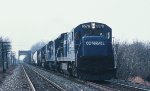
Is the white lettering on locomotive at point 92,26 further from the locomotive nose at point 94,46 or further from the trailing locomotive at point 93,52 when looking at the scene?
the locomotive nose at point 94,46

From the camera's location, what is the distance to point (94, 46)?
77.6 ft

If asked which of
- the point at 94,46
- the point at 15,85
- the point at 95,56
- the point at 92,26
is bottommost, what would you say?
the point at 15,85

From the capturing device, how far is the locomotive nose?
23594mm

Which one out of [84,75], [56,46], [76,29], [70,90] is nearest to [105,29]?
[76,29]

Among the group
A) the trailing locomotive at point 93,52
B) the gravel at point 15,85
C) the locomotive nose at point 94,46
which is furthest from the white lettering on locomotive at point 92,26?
the gravel at point 15,85

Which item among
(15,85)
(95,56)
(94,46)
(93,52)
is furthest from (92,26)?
(15,85)

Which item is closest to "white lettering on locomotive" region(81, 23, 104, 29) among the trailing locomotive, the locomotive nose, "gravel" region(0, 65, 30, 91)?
the trailing locomotive

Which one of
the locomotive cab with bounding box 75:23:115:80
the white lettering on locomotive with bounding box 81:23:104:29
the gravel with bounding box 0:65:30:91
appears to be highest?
the white lettering on locomotive with bounding box 81:23:104:29

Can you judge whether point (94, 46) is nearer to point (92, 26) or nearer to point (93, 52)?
point (93, 52)

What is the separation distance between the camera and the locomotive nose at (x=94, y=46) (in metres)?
23.6

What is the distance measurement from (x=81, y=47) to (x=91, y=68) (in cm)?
179

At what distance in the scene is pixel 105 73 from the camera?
22.9 m

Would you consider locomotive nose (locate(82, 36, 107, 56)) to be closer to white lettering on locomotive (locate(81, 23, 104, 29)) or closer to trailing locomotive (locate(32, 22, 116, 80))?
trailing locomotive (locate(32, 22, 116, 80))

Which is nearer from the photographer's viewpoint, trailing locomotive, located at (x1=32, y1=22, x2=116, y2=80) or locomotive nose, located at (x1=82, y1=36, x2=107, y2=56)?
trailing locomotive, located at (x1=32, y1=22, x2=116, y2=80)
